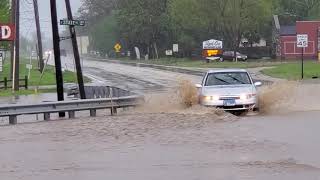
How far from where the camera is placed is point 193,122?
55.9 feet

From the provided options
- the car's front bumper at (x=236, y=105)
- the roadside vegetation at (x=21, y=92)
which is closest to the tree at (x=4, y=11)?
the roadside vegetation at (x=21, y=92)

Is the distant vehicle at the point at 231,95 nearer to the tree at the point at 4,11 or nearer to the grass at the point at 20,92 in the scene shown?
the grass at the point at 20,92

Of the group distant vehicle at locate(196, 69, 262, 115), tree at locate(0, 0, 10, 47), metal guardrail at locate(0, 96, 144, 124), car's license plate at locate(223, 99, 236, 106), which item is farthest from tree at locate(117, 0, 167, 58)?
car's license plate at locate(223, 99, 236, 106)

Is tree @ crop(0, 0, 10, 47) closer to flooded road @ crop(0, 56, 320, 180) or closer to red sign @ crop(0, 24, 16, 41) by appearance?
red sign @ crop(0, 24, 16, 41)

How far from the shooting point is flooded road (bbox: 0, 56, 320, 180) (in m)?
9.86

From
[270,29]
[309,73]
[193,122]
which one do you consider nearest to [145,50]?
[270,29]

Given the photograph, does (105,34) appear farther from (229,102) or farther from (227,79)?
(229,102)

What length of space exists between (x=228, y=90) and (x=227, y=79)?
135 centimetres

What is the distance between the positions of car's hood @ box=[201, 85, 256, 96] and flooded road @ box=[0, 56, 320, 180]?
0.64 m

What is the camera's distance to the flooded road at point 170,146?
9.86 metres

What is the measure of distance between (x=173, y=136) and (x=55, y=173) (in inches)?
188

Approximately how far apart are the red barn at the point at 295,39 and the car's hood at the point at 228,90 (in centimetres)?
6548

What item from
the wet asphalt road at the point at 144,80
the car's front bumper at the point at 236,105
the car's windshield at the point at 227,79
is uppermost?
the car's windshield at the point at 227,79

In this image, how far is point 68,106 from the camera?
20266 mm
